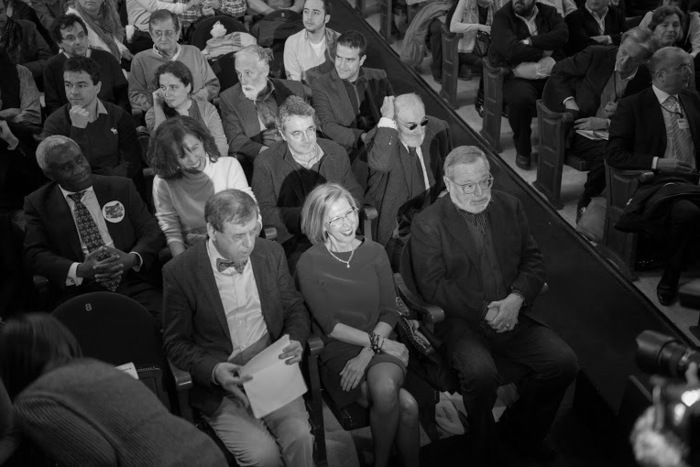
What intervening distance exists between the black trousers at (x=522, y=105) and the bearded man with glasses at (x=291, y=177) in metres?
1.65

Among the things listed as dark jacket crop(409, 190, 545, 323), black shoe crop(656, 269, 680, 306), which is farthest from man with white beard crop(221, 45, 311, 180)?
black shoe crop(656, 269, 680, 306)

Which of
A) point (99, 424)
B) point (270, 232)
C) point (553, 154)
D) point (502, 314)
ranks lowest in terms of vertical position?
point (553, 154)

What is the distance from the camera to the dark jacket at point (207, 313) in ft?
9.16

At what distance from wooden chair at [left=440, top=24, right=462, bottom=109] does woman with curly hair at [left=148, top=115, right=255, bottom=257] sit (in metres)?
2.47

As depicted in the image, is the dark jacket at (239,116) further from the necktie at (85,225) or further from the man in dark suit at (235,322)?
the man in dark suit at (235,322)

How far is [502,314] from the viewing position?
3.05 meters

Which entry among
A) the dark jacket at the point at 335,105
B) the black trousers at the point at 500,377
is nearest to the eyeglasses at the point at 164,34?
the dark jacket at the point at 335,105

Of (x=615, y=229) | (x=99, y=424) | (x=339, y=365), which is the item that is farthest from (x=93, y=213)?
(x=615, y=229)

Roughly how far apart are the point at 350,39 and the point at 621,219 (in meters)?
1.86

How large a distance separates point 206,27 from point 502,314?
139 inches

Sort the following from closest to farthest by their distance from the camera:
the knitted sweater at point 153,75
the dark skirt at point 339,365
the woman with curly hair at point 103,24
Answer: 1. the dark skirt at point 339,365
2. the knitted sweater at point 153,75
3. the woman with curly hair at point 103,24

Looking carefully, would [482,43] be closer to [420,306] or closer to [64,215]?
[420,306]

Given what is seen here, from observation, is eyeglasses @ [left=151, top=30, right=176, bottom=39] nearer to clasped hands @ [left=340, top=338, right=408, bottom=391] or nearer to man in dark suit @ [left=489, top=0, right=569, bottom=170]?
man in dark suit @ [left=489, top=0, right=569, bottom=170]

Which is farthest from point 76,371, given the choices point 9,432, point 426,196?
point 426,196
